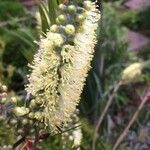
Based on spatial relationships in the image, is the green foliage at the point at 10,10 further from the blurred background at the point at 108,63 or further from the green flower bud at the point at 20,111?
the green flower bud at the point at 20,111

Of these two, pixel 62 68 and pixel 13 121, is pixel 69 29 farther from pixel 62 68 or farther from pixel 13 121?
pixel 13 121

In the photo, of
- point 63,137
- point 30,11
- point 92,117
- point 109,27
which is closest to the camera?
point 63,137

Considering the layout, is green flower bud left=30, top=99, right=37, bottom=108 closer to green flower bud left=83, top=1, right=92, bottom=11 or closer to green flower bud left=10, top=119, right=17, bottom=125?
green flower bud left=10, top=119, right=17, bottom=125

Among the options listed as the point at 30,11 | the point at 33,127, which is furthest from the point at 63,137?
the point at 30,11

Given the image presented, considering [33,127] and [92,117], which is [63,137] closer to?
[33,127]

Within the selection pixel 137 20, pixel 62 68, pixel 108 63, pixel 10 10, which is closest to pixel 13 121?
pixel 62 68

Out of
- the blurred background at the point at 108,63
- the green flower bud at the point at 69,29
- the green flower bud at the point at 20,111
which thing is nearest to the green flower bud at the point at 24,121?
the green flower bud at the point at 20,111
